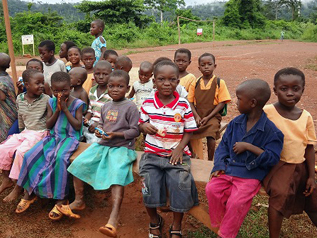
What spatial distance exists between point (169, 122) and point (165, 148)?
0.23 m

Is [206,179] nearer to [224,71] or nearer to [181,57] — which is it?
[181,57]

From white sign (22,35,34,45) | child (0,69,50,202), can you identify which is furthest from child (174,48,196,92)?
white sign (22,35,34,45)

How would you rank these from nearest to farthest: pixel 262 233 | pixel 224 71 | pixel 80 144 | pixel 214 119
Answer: pixel 262 233, pixel 80 144, pixel 214 119, pixel 224 71

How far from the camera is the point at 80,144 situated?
350cm

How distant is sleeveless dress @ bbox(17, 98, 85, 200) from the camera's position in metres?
3.14

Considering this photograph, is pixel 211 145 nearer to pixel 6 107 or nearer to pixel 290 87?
pixel 290 87

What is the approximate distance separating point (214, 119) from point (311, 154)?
1431 mm

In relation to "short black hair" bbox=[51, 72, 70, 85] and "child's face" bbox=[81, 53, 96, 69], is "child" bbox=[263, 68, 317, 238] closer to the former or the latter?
"short black hair" bbox=[51, 72, 70, 85]

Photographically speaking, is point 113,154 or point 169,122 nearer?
point 169,122

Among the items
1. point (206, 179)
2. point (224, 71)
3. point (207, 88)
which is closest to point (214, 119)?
point (207, 88)

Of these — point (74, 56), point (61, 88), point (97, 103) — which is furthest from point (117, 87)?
point (74, 56)

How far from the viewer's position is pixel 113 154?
3.02 metres

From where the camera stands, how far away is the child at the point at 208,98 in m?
3.70

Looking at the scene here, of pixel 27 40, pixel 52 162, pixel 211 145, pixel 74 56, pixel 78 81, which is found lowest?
pixel 211 145
